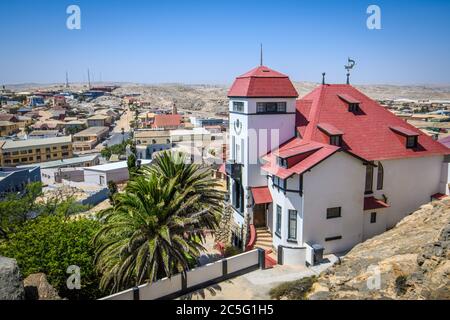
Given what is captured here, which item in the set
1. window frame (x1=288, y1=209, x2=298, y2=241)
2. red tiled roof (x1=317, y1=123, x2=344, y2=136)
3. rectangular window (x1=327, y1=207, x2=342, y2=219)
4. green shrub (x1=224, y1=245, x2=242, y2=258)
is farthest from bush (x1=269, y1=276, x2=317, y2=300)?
red tiled roof (x1=317, y1=123, x2=344, y2=136)

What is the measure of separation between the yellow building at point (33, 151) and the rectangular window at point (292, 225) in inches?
3041

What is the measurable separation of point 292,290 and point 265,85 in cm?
1623

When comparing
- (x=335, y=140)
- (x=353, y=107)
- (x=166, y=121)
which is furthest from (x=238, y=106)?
(x=166, y=121)

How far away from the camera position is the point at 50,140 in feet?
294

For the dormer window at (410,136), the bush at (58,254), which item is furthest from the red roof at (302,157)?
the bush at (58,254)

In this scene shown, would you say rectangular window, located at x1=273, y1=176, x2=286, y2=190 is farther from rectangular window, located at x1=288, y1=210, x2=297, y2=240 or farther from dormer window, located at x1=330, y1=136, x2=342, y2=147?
dormer window, located at x1=330, y1=136, x2=342, y2=147

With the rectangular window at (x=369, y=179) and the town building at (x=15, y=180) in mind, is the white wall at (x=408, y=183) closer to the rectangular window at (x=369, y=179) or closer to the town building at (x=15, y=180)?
the rectangular window at (x=369, y=179)

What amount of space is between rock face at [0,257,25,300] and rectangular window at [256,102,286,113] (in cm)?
1949

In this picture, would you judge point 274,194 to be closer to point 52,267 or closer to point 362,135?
point 362,135

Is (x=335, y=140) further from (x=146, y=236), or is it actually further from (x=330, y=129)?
(x=146, y=236)

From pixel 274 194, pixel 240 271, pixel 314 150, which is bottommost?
pixel 240 271

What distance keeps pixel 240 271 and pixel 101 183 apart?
4732 centimetres

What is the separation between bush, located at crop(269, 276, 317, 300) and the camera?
16669 millimetres
